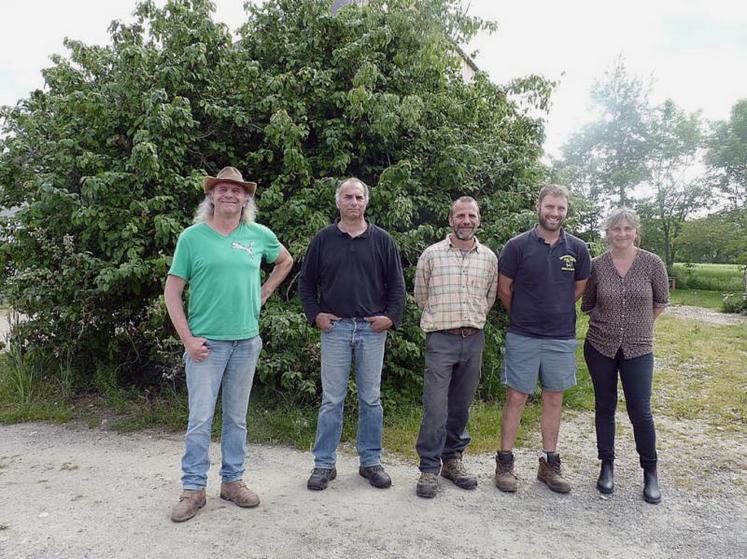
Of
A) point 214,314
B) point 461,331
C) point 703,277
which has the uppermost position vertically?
point 214,314

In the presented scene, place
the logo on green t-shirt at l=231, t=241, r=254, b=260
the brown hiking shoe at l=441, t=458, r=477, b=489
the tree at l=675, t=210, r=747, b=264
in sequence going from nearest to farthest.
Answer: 1. the logo on green t-shirt at l=231, t=241, r=254, b=260
2. the brown hiking shoe at l=441, t=458, r=477, b=489
3. the tree at l=675, t=210, r=747, b=264

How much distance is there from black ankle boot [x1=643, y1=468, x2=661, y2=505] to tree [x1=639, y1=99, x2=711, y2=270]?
31515 mm

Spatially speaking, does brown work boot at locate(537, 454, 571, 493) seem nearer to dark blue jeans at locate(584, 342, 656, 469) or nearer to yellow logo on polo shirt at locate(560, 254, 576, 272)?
dark blue jeans at locate(584, 342, 656, 469)

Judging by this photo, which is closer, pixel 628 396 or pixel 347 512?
pixel 347 512

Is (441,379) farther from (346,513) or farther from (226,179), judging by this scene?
(226,179)

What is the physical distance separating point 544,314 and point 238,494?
2316mm

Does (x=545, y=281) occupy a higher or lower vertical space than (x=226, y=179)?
lower

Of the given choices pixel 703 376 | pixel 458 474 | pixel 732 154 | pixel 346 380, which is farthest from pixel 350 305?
pixel 732 154

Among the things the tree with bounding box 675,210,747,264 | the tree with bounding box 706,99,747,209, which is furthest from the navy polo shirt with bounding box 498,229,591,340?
the tree with bounding box 706,99,747,209

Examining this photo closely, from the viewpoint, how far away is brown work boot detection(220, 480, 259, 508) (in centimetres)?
336

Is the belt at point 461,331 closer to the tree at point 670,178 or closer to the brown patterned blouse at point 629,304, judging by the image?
the brown patterned blouse at point 629,304

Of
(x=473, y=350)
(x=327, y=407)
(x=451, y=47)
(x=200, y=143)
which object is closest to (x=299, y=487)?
(x=327, y=407)

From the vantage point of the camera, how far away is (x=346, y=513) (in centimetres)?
333

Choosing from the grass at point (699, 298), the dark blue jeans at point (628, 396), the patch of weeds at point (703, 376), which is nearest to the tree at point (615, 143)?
the grass at point (699, 298)
